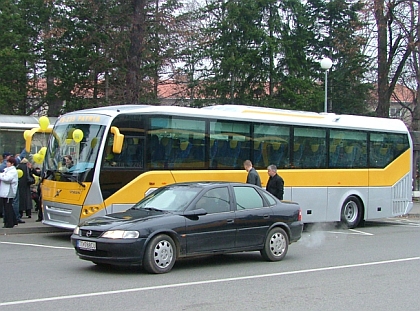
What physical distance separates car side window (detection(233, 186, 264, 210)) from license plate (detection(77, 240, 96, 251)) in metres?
2.79

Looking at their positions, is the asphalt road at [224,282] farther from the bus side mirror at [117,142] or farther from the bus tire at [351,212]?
the bus tire at [351,212]

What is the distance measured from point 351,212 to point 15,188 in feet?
33.2

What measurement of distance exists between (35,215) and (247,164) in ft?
25.7

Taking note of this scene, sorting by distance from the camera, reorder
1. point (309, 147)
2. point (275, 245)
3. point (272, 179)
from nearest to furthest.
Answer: point (275, 245) → point (272, 179) → point (309, 147)

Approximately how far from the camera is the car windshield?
10.7 m

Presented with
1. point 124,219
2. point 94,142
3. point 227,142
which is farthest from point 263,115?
point 124,219

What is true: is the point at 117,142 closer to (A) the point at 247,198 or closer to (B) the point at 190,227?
(A) the point at 247,198

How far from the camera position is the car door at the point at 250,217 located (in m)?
11.2

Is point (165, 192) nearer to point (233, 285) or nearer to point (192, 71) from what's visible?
point (233, 285)

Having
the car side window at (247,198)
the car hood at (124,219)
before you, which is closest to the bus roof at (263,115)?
the car side window at (247,198)

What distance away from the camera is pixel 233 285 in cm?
938

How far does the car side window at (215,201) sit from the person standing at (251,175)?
390 centimetres

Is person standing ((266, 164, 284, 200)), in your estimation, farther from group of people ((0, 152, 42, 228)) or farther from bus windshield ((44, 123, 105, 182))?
group of people ((0, 152, 42, 228))

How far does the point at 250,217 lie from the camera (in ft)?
37.2
